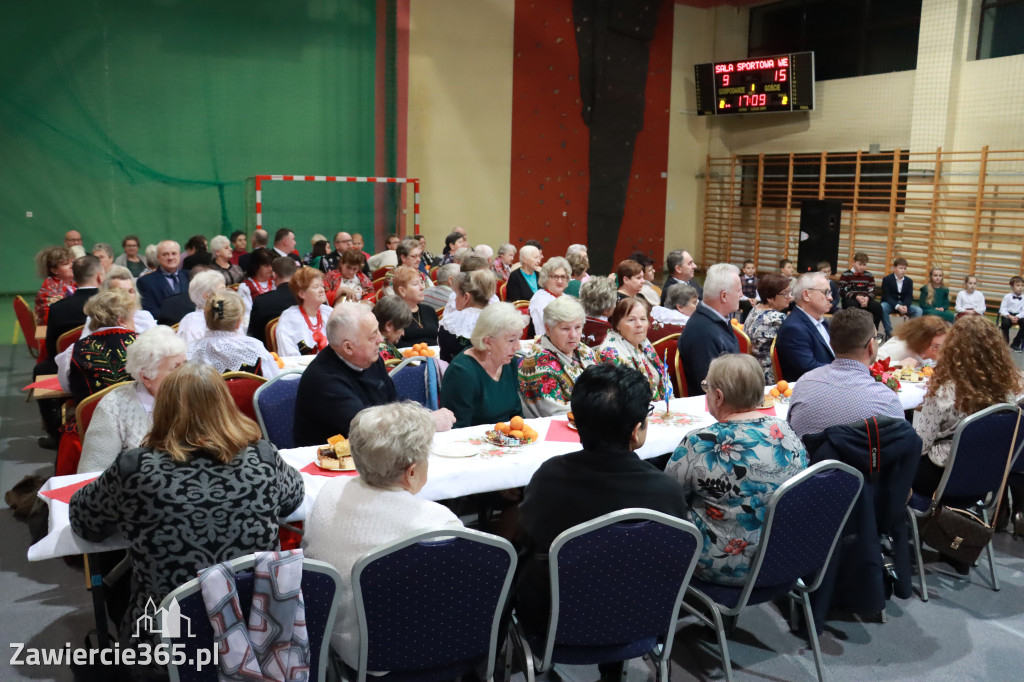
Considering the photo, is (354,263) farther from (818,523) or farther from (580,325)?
(818,523)

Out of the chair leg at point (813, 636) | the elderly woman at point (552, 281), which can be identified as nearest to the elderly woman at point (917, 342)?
the chair leg at point (813, 636)

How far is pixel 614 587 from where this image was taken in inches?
94.3

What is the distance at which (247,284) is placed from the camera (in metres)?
7.51

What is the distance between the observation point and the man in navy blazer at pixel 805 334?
5.12 meters

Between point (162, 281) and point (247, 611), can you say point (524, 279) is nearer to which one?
point (162, 281)

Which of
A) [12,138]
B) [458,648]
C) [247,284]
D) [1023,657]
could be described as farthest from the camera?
[12,138]

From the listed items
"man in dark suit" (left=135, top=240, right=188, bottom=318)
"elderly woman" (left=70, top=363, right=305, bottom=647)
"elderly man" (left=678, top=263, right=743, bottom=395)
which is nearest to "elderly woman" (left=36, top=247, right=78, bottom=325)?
"man in dark suit" (left=135, top=240, right=188, bottom=318)

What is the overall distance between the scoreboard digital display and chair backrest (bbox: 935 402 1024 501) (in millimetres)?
11313

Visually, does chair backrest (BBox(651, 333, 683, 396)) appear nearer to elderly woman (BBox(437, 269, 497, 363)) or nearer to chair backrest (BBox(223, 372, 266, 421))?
elderly woman (BBox(437, 269, 497, 363))

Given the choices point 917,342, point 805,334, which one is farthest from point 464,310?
point 917,342

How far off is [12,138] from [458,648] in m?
11.4

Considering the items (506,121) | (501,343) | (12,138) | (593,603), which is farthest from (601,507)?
(506,121)

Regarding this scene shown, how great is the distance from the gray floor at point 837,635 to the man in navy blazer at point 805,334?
1.44 m

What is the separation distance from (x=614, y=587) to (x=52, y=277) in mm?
6318
